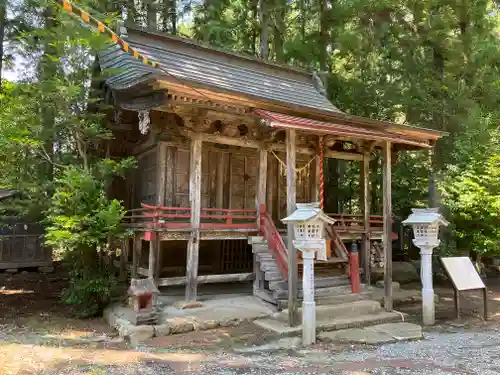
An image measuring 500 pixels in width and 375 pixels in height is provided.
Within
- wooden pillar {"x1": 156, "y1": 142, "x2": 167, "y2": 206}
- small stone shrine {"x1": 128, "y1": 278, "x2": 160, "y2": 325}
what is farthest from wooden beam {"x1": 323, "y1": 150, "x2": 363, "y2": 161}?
small stone shrine {"x1": 128, "y1": 278, "x2": 160, "y2": 325}

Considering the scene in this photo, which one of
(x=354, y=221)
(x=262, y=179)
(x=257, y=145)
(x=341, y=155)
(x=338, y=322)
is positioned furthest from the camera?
(x=341, y=155)

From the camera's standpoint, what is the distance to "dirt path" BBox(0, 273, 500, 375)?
5.02 metres

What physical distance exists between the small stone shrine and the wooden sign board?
5.92m

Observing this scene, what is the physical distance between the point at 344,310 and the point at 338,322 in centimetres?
49

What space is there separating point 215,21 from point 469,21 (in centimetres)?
910

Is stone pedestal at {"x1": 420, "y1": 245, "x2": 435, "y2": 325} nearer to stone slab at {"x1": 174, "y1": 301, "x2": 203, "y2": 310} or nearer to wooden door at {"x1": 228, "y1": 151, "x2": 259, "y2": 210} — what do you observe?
wooden door at {"x1": 228, "y1": 151, "x2": 259, "y2": 210}

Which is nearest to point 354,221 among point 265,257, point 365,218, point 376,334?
point 365,218

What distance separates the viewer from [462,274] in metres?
8.46

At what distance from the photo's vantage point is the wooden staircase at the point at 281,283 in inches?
313

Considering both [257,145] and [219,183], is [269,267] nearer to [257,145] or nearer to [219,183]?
[219,183]

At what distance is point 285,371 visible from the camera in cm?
504

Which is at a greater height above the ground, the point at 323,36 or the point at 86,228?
Answer: the point at 323,36

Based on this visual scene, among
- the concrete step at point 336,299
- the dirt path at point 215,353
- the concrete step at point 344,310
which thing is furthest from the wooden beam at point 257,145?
the dirt path at point 215,353

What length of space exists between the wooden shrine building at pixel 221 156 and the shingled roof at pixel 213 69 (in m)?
0.04
